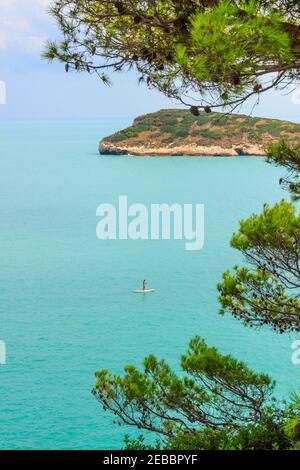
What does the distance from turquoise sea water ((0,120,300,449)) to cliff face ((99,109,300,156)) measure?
15804 mm

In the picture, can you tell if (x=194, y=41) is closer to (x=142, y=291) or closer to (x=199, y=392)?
(x=199, y=392)

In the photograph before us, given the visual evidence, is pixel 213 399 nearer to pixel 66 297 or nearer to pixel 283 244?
pixel 283 244

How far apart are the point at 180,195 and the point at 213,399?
48.6 meters

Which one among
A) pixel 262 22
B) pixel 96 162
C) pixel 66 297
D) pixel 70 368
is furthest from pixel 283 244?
pixel 96 162

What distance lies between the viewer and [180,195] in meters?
56.1

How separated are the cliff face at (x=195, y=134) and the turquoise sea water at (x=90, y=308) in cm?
1580

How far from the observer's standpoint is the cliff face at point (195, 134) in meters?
74.0

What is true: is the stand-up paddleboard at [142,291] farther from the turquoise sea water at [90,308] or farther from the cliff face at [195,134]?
the cliff face at [195,134]

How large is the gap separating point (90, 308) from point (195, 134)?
52.2 metres

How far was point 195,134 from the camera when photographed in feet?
250
